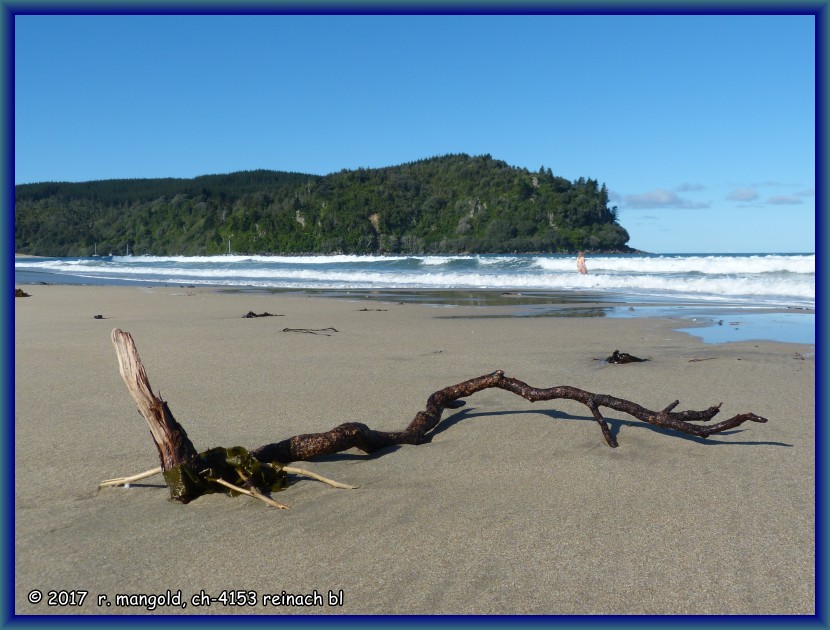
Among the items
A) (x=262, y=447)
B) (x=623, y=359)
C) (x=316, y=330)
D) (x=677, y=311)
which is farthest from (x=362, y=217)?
(x=262, y=447)

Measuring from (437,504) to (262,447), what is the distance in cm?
84

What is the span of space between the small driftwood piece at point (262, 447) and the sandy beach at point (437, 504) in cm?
A: 7

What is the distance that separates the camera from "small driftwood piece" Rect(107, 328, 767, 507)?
253cm

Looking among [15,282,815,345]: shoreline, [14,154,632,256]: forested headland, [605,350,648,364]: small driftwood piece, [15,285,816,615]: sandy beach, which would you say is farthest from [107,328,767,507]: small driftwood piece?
[14,154,632,256]: forested headland

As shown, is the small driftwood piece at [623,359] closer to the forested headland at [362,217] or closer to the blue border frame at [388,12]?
the blue border frame at [388,12]

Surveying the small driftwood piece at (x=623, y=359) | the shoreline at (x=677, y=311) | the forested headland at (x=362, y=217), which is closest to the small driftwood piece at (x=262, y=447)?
the small driftwood piece at (x=623, y=359)

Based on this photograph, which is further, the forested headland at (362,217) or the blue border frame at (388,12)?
the forested headland at (362,217)

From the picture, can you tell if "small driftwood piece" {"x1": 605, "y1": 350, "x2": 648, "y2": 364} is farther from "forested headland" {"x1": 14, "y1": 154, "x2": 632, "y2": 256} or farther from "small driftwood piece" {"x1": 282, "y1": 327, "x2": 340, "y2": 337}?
"forested headland" {"x1": 14, "y1": 154, "x2": 632, "y2": 256}

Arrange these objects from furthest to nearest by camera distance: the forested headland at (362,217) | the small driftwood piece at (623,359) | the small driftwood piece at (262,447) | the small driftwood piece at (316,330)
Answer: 1. the forested headland at (362,217)
2. the small driftwood piece at (316,330)
3. the small driftwood piece at (623,359)
4. the small driftwood piece at (262,447)

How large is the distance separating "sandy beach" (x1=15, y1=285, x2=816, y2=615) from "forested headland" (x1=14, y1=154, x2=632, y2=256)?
98.5 meters

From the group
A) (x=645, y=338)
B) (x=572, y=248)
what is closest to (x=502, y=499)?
(x=645, y=338)

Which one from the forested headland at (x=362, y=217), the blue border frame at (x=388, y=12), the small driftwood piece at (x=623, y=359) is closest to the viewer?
the blue border frame at (x=388, y=12)

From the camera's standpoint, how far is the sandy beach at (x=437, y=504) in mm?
1987

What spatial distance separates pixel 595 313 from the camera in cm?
1116
